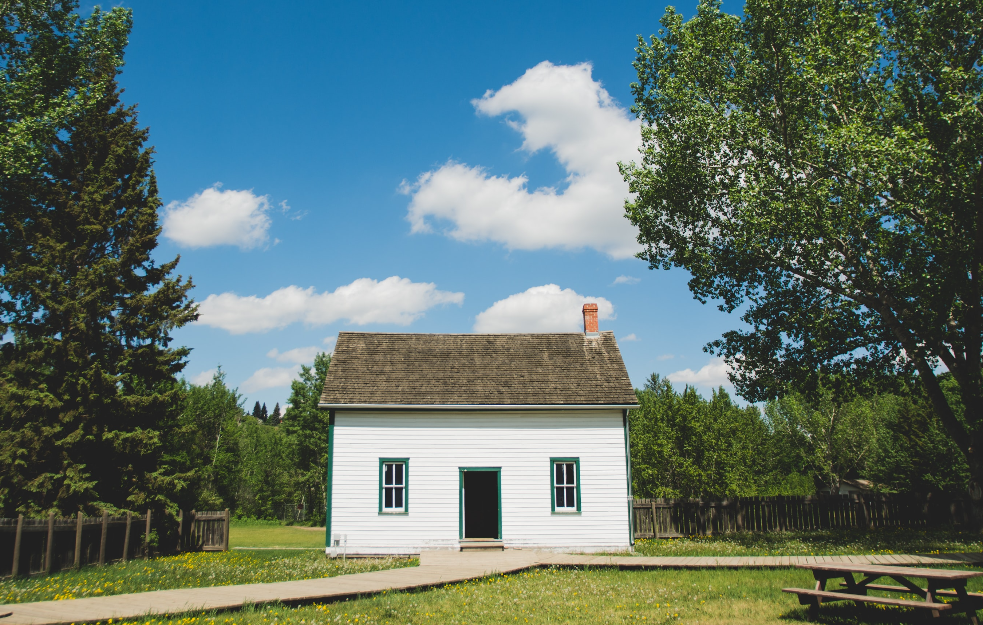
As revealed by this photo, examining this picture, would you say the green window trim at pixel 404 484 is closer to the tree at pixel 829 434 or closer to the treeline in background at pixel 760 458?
the treeline in background at pixel 760 458

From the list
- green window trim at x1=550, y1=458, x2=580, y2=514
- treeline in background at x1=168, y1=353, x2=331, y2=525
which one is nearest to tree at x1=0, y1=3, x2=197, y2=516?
green window trim at x1=550, y1=458, x2=580, y2=514

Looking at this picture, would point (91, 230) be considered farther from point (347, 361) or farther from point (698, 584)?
point (698, 584)

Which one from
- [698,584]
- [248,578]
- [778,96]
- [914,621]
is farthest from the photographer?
[778,96]

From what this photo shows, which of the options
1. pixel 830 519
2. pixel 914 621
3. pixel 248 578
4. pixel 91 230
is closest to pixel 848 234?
pixel 830 519

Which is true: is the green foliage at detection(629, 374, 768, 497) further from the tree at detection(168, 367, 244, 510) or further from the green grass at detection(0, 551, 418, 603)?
the tree at detection(168, 367, 244, 510)

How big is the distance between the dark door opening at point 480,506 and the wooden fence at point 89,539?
900 centimetres

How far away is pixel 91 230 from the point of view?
20.4 m

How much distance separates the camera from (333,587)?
10.6 meters

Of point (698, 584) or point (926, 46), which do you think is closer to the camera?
point (698, 584)

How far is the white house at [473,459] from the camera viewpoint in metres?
19.7

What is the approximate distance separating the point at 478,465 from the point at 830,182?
44.9ft

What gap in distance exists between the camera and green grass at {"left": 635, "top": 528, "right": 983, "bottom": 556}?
53.5 ft

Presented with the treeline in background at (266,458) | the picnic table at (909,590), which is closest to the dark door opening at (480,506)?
the picnic table at (909,590)

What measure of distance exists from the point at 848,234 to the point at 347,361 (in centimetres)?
1691
